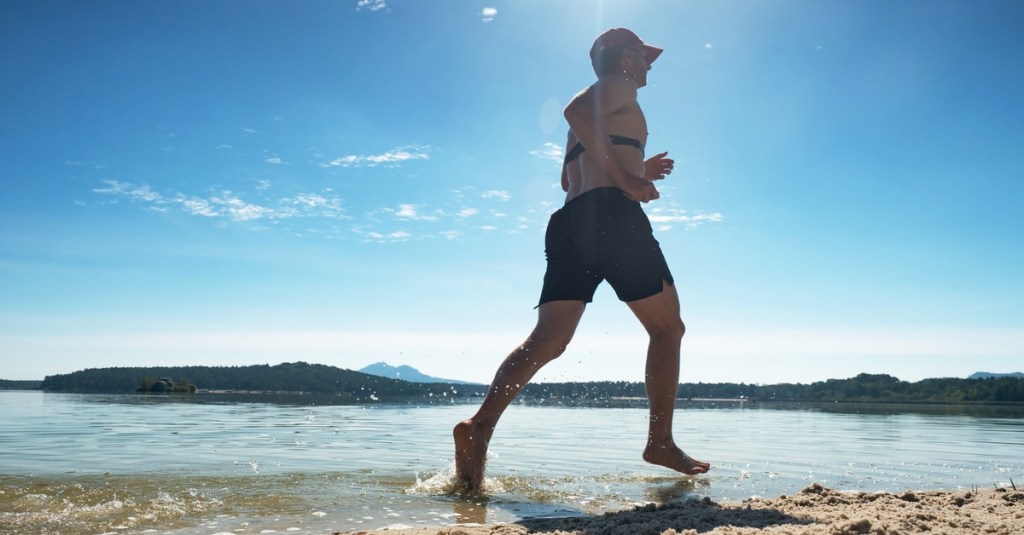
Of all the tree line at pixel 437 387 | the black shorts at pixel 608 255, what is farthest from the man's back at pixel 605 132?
the tree line at pixel 437 387

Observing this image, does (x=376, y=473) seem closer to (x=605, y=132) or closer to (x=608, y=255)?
(x=608, y=255)

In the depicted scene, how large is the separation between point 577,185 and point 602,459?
2.45 metres

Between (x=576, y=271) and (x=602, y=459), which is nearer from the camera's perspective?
(x=576, y=271)

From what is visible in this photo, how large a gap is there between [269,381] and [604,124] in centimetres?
5634

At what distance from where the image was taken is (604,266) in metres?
3.88

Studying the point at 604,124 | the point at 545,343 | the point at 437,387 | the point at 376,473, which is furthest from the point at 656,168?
the point at 437,387

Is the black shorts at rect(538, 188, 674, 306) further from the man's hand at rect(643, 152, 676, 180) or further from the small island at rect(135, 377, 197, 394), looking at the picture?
the small island at rect(135, 377, 197, 394)

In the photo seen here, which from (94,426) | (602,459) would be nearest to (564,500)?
(602,459)

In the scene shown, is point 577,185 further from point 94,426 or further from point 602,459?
point 94,426

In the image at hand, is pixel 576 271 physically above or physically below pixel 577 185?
below

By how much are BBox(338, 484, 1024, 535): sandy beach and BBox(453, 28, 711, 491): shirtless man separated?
890mm

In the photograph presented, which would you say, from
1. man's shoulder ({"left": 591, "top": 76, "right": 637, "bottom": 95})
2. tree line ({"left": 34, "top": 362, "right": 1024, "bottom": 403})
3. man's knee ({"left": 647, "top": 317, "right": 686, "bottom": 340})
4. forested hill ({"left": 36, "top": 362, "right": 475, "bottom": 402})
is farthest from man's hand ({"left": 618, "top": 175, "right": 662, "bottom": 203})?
forested hill ({"left": 36, "top": 362, "right": 475, "bottom": 402})

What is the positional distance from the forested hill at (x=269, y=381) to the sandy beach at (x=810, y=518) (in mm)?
41432

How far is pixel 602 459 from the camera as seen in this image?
5527mm
